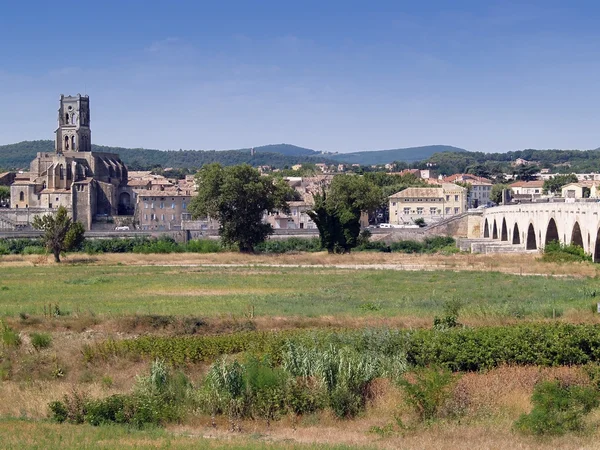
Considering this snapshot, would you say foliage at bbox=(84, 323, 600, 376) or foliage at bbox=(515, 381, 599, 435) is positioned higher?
foliage at bbox=(84, 323, 600, 376)

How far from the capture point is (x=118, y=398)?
616 inches

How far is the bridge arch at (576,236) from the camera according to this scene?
163ft

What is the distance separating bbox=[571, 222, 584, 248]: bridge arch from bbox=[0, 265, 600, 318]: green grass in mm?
13044

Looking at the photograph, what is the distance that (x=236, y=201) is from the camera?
57.5 metres

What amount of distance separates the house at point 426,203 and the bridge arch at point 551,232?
39478 mm

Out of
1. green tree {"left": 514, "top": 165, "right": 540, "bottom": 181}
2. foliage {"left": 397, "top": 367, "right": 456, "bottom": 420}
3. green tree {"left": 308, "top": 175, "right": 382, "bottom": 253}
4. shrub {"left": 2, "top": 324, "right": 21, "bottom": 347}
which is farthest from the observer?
green tree {"left": 514, "top": 165, "right": 540, "bottom": 181}

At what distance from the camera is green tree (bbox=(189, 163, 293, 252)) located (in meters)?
57.3

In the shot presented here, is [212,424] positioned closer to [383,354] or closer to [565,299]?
[383,354]

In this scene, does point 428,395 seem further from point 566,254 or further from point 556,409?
point 566,254

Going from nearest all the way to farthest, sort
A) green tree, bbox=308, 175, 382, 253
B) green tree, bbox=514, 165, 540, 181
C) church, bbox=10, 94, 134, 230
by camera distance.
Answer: green tree, bbox=308, 175, 382, 253 → church, bbox=10, 94, 134, 230 → green tree, bbox=514, 165, 540, 181

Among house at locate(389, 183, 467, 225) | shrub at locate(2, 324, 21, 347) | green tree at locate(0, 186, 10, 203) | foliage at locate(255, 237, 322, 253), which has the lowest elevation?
foliage at locate(255, 237, 322, 253)

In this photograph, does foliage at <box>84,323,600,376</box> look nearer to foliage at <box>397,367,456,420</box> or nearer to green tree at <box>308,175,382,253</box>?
foliage at <box>397,367,456,420</box>

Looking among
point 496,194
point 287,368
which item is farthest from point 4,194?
point 287,368

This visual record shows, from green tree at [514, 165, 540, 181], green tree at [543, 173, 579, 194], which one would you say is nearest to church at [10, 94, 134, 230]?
green tree at [543, 173, 579, 194]
